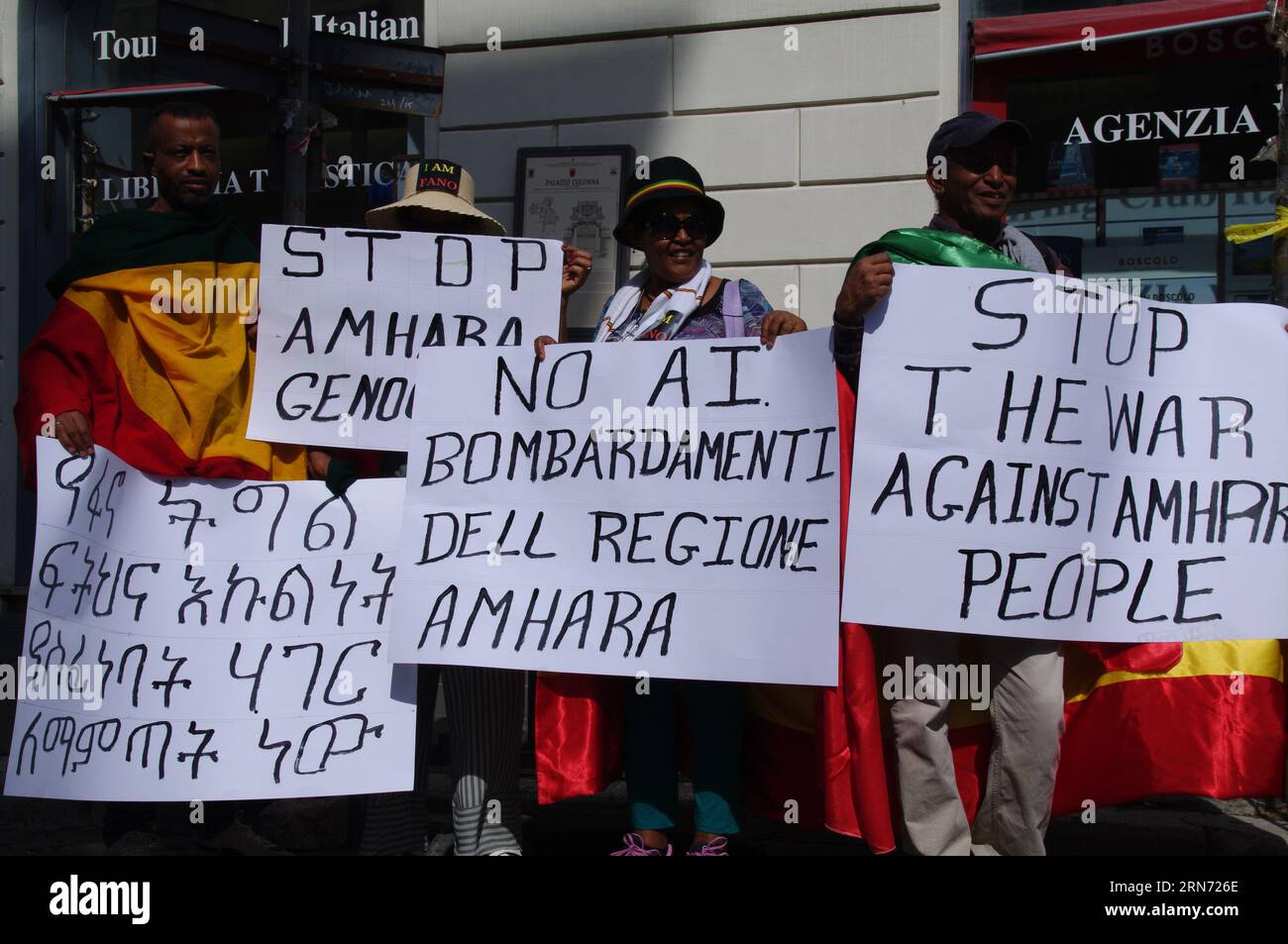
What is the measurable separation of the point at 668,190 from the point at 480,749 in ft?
5.27

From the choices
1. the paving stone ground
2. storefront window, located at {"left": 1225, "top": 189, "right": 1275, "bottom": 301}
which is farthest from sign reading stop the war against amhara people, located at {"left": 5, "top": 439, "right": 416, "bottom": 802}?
storefront window, located at {"left": 1225, "top": 189, "right": 1275, "bottom": 301}

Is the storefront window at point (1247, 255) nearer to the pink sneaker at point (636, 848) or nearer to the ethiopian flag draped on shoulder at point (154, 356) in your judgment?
the pink sneaker at point (636, 848)

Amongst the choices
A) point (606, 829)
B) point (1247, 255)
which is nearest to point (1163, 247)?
point (1247, 255)

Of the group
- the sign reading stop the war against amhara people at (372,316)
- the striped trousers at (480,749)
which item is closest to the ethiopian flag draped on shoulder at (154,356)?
the sign reading stop the war against amhara people at (372,316)

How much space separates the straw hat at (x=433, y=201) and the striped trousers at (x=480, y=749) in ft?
4.25

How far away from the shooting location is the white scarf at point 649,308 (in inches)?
133

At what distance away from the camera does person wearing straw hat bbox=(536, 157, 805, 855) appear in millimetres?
3279

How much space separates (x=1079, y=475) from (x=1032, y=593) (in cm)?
31

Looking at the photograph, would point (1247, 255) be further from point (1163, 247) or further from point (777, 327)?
point (777, 327)

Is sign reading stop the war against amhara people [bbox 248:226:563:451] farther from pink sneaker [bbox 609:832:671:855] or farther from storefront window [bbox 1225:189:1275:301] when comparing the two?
storefront window [bbox 1225:189:1275:301]

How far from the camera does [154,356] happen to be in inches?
135

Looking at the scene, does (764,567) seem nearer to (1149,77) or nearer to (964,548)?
(964,548)

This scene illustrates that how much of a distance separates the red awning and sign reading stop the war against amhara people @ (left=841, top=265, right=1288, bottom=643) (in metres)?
3.29

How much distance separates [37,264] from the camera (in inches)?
298
